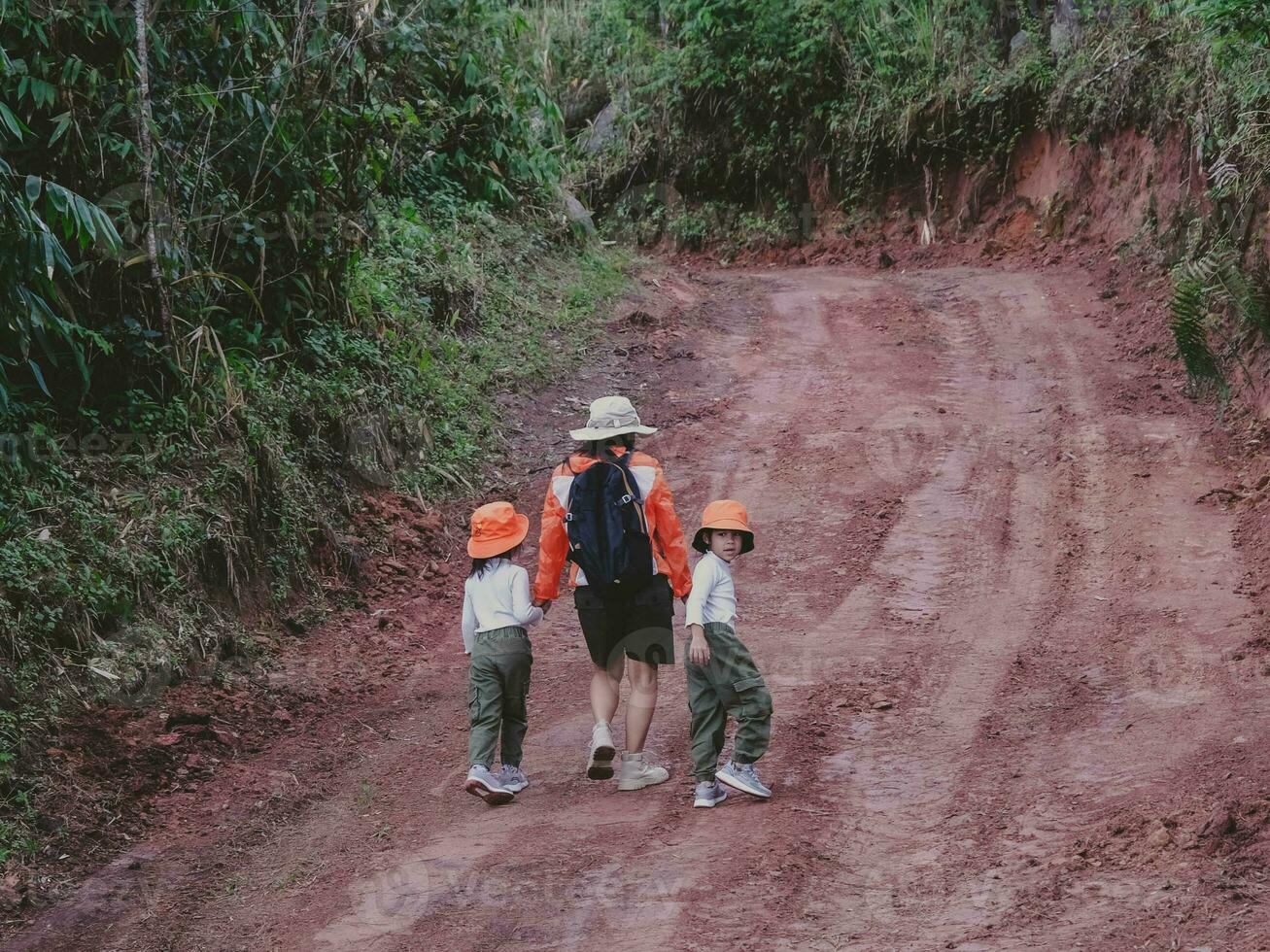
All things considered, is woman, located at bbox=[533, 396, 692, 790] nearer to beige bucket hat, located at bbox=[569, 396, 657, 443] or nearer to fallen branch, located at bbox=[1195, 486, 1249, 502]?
beige bucket hat, located at bbox=[569, 396, 657, 443]

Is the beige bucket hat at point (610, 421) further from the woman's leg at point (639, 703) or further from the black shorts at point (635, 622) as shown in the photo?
the woman's leg at point (639, 703)

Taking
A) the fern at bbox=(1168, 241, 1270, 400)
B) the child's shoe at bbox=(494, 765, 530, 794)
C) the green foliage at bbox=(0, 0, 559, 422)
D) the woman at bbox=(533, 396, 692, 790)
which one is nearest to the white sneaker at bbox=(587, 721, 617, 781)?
the woman at bbox=(533, 396, 692, 790)

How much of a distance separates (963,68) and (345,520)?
14.6 m

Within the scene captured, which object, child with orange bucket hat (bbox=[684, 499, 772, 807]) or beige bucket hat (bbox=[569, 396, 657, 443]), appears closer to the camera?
child with orange bucket hat (bbox=[684, 499, 772, 807])

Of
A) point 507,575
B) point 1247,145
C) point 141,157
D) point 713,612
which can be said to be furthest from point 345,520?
point 1247,145

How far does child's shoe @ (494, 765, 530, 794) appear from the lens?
5914mm

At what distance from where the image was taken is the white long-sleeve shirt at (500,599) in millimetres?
5875

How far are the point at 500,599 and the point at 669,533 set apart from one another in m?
0.88

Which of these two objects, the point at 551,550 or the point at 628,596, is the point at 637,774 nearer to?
the point at 628,596

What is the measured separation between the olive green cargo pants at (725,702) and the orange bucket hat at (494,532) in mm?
1058

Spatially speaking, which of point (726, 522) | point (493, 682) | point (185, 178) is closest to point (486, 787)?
point (493, 682)

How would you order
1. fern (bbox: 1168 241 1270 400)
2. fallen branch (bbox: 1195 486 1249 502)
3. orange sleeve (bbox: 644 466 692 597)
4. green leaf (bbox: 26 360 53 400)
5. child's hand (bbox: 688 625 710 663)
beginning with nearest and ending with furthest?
child's hand (bbox: 688 625 710 663) → orange sleeve (bbox: 644 466 692 597) → green leaf (bbox: 26 360 53 400) → fallen branch (bbox: 1195 486 1249 502) → fern (bbox: 1168 241 1270 400)

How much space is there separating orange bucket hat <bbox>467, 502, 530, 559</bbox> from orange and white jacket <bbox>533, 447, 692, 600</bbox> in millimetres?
161

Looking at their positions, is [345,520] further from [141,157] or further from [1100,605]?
[1100,605]
